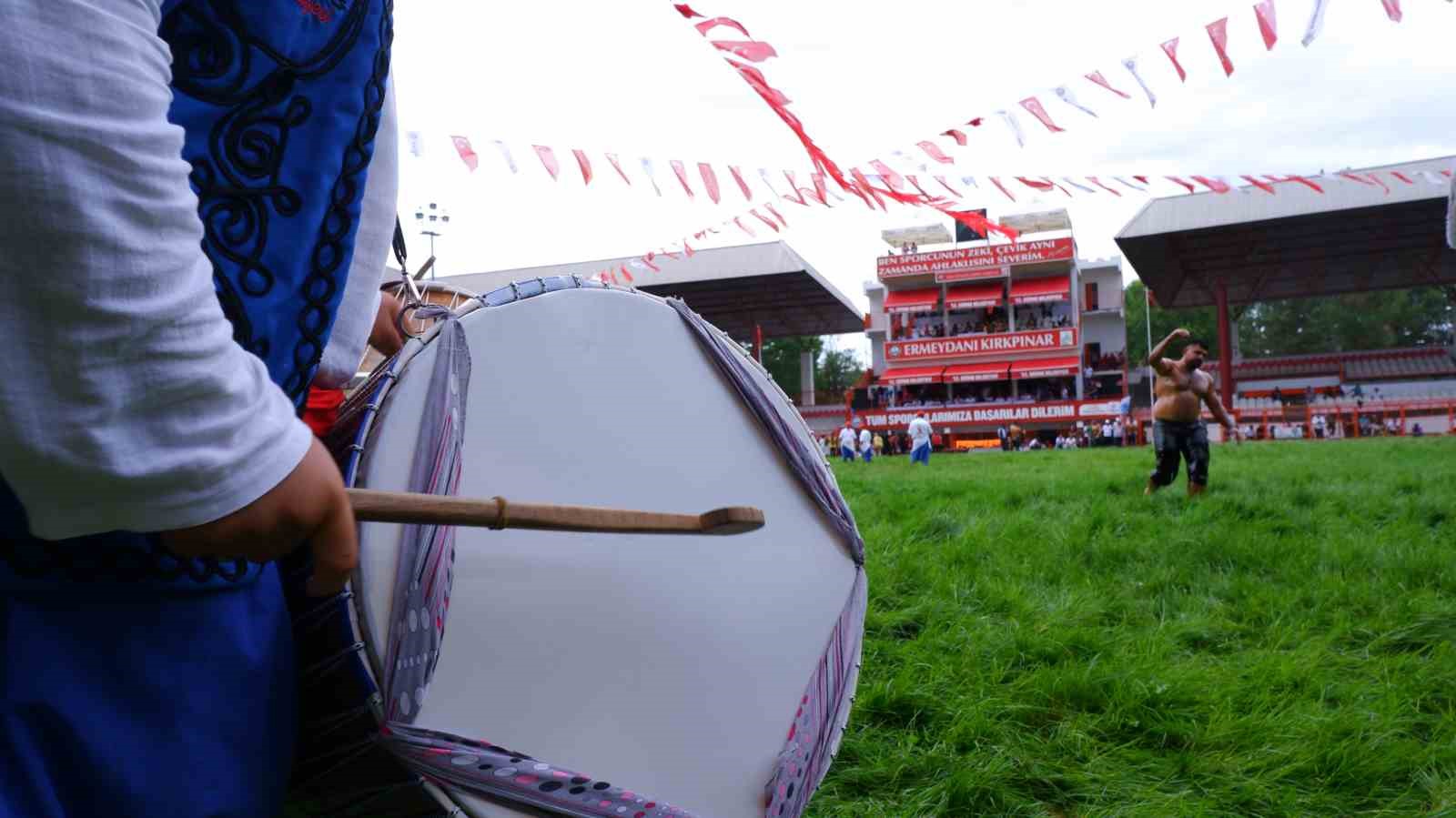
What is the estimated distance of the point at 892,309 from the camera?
36.0 meters

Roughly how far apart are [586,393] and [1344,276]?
34.0m

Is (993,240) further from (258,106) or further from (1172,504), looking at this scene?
(258,106)

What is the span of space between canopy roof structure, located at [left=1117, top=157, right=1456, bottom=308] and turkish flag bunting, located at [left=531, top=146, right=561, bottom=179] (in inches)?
713

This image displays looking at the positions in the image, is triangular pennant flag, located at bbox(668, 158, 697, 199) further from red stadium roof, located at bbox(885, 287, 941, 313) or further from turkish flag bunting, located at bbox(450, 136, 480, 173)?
red stadium roof, located at bbox(885, 287, 941, 313)

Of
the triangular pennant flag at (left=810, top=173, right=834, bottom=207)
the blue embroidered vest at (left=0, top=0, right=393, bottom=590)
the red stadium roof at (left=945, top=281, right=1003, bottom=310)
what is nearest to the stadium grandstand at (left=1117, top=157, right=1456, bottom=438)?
the red stadium roof at (left=945, top=281, right=1003, bottom=310)

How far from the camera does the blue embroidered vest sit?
1.85 feet

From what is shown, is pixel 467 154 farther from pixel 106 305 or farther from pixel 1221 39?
pixel 106 305

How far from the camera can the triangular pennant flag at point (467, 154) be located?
7.84 metres

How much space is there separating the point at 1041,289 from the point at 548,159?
2881cm

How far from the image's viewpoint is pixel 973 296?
3528 cm

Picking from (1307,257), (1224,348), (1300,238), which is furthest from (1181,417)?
(1307,257)

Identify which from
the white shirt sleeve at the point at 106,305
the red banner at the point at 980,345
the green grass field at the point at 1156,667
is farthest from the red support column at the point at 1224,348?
the white shirt sleeve at the point at 106,305

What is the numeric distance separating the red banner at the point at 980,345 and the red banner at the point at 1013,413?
147 inches

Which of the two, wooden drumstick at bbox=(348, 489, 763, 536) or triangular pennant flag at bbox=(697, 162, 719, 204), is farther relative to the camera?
triangular pennant flag at bbox=(697, 162, 719, 204)
